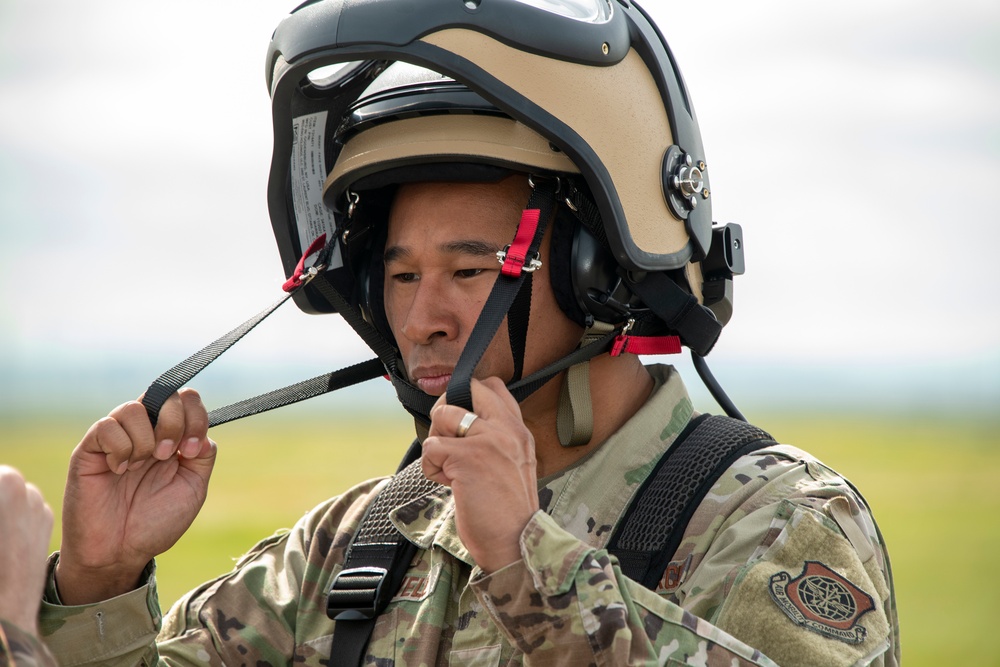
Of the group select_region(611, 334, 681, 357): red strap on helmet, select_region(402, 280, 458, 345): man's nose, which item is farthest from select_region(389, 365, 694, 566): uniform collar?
select_region(402, 280, 458, 345): man's nose

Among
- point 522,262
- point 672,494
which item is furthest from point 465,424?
point 672,494

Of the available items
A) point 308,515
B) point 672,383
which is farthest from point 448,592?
point 672,383

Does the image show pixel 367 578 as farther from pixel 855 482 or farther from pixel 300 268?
pixel 855 482

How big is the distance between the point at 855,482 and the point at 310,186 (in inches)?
931

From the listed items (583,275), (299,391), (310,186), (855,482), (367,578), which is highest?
(310,186)

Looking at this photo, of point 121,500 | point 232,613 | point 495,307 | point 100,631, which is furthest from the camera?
point 232,613

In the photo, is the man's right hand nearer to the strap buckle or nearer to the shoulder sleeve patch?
the strap buckle

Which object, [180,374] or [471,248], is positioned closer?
[180,374]

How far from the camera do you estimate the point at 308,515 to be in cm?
339

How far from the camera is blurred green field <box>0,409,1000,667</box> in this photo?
17.5 metres

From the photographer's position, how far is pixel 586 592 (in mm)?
2164

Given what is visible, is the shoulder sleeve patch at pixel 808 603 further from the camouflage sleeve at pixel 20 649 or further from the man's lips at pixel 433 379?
the camouflage sleeve at pixel 20 649

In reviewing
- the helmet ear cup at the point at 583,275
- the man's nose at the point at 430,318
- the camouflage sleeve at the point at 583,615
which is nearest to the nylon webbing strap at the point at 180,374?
the man's nose at the point at 430,318

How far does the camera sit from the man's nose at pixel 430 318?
9.44 ft
